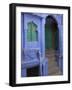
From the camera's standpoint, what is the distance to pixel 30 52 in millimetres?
1689

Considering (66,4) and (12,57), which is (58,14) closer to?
(66,4)

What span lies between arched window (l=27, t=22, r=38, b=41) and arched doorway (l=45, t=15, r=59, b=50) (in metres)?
0.07

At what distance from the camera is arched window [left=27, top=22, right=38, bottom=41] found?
1.69 m

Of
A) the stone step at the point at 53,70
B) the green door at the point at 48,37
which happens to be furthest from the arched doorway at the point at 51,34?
the stone step at the point at 53,70

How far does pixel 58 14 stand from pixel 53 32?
0.34 feet

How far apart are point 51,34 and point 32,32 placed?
4.5 inches

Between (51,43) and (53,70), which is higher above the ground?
(51,43)

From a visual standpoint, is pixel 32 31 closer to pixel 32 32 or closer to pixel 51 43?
pixel 32 32

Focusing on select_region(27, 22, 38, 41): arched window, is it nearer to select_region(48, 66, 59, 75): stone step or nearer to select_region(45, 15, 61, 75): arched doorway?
select_region(45, 15, 61, 75): arched doorway

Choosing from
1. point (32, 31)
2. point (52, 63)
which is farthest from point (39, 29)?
point (52, 63)

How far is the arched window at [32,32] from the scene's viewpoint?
5.54ft

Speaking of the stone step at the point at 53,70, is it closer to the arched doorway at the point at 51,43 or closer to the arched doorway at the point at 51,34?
the arched doorway at the point at 51,43

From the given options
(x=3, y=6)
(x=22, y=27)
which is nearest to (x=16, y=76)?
(x=22, y=27)

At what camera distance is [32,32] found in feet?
5.56
